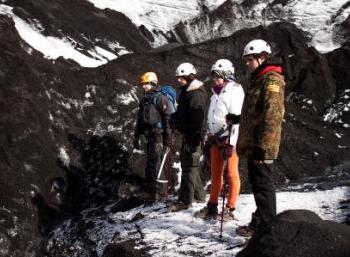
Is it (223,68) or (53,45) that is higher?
(53,45)

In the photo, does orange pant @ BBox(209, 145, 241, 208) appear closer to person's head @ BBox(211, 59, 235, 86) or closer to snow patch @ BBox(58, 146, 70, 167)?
person's head @ BBox(211, 59, 235, 86)

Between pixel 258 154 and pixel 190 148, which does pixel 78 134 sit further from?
pixel 258 154

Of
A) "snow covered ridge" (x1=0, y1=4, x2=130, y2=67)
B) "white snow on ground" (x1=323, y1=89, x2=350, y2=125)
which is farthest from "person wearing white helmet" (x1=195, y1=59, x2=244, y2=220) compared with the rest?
"snow covered ridge" (x1=0, y1=4, x2=130, y2=67)

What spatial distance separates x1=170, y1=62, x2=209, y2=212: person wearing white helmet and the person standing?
1040 mm

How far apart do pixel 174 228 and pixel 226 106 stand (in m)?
1.71

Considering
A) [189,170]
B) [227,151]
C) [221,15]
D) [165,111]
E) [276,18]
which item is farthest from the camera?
[276,18]

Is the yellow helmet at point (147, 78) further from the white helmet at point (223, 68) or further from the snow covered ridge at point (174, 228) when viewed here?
the white helmet at point (223, 68)

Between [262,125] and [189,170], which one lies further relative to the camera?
[189,170]

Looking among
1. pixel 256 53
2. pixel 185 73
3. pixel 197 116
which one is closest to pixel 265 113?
pixel 256 53

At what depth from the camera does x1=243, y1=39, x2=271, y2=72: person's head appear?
541cm

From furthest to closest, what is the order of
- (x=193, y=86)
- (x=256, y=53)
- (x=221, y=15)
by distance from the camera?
(x=221, y=15), (x=193, y=86), (x=256, y=53)

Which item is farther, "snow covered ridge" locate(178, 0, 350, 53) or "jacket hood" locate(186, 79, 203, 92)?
"snow covered ridge" locate(178, 0, 350, 53)

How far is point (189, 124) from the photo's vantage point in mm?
7051

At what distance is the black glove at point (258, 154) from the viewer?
5235mm
